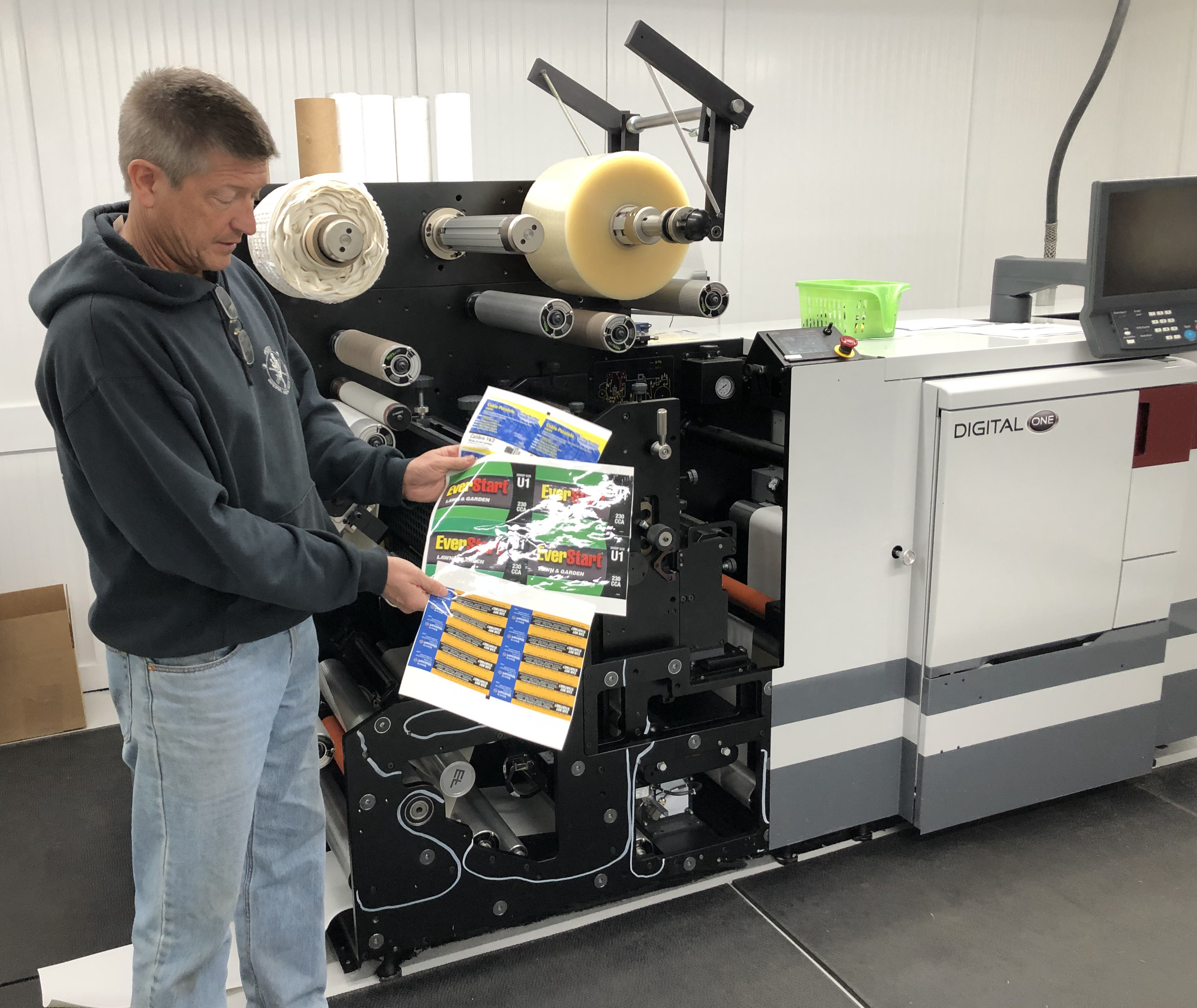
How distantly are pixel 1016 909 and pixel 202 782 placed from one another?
5.83 ft

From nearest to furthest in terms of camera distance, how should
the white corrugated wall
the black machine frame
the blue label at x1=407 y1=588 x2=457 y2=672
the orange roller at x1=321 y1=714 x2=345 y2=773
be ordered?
the blue label at x1=407 y1=588 x2=457 y2=672, the black machine frame, the orange roller at x1=321 y1=714 x2=345 y2=773, the white corrugated wall

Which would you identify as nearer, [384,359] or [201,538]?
[201,538]

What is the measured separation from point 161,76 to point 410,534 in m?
1.09

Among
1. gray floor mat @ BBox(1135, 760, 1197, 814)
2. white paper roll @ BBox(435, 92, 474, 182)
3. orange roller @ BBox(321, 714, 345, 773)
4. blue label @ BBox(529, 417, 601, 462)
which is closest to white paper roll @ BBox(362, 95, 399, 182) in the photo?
white paper roll @ BBox(435, 92, 474, 182)

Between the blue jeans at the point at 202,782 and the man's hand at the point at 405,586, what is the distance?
18cm

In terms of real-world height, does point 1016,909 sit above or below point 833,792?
below

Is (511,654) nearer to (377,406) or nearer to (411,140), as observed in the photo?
(377,406)

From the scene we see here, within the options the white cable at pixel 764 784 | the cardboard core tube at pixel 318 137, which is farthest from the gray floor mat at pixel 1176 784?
the cardboard core tube at pixel 318 137

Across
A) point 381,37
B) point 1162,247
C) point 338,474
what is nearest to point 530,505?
point 338,474

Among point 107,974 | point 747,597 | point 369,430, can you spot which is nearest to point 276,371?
point 369,430

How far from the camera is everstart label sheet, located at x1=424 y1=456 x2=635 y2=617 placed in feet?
5.63

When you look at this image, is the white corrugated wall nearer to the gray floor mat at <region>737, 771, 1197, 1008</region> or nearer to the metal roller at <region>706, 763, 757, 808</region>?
the metal roller at <region>706, 763, 757, 808</region>

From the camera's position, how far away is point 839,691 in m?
2.42

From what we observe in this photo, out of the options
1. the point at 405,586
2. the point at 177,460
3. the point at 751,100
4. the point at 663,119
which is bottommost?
the point at 405,586
